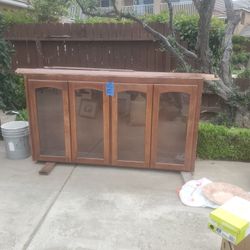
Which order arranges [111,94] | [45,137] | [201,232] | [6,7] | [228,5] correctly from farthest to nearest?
[6,7], [228,5], [45,137], [111,94], [201,232]

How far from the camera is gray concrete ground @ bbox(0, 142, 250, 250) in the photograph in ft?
7.97

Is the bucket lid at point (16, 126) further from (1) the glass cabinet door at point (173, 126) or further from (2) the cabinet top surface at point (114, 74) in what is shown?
(1) the glass cabinet door at point (173, 126)

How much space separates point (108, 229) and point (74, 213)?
17.2 inches

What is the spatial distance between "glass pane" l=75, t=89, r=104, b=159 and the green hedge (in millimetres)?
1468

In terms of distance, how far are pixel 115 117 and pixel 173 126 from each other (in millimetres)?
748

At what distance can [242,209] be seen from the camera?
188 cm

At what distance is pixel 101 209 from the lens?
289 centimetres

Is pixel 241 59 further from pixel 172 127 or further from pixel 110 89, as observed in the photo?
pixel 110 89

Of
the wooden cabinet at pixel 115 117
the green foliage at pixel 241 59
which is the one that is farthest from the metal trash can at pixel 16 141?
the green foliage at pixel 241 59

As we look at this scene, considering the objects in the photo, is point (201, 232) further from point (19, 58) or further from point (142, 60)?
point (19, 58)

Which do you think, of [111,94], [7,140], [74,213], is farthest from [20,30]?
[74,213]

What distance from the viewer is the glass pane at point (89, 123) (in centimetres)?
354

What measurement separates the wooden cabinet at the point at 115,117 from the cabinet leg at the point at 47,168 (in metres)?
0.07

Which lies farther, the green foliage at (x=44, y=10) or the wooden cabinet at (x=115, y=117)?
the green foliage at (x=44, y=10)
